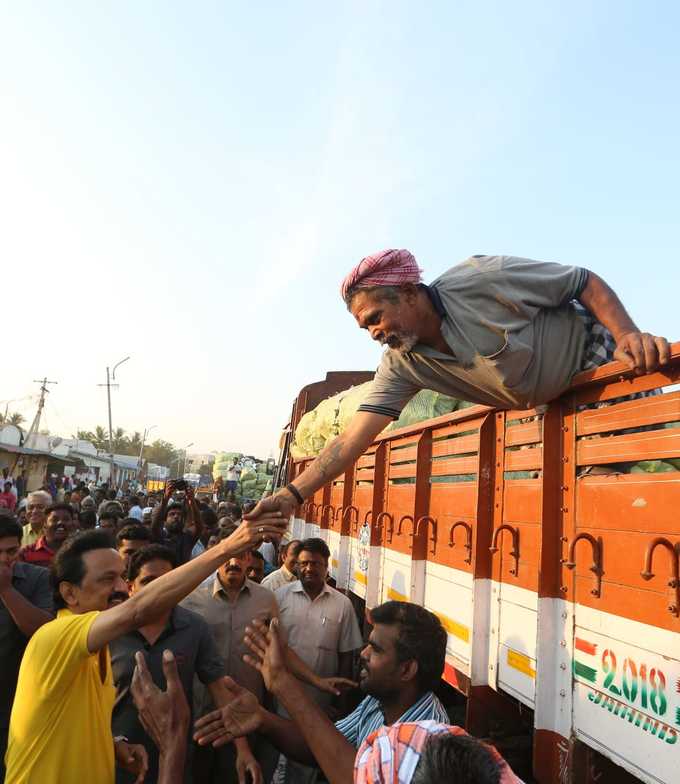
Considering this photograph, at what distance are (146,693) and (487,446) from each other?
144cm

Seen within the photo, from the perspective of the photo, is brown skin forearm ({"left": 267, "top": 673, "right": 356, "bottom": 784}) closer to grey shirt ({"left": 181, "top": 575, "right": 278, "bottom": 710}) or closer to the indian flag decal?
the indian flag decal

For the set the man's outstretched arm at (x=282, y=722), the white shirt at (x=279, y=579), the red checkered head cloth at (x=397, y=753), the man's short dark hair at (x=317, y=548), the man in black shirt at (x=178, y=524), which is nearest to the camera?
the red checkered head cloth at (x=397, y=753)

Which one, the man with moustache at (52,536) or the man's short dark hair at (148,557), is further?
the man with moustache at (52,536)

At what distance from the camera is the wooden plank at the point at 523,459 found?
201 centimetres

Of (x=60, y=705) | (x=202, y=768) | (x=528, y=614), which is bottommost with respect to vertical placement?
(x=202, y=768)

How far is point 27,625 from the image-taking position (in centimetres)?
262

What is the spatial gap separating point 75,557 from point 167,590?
0.54 meters

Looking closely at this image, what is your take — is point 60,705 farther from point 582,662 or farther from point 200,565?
point 582,662

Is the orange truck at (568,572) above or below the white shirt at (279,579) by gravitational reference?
above

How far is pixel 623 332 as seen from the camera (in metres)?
1.73

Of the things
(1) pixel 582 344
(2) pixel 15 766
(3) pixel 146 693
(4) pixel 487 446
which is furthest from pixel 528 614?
(2) pixel 15 766

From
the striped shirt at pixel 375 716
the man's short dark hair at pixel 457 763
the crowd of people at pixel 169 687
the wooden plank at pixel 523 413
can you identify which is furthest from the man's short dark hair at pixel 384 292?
the man's short dark hair at pixel 457 763

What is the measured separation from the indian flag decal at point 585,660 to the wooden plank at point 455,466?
2.66 ft

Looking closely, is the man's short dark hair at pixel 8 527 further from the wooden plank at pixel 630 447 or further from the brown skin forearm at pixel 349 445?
the wooden plank at pixel 630 447
